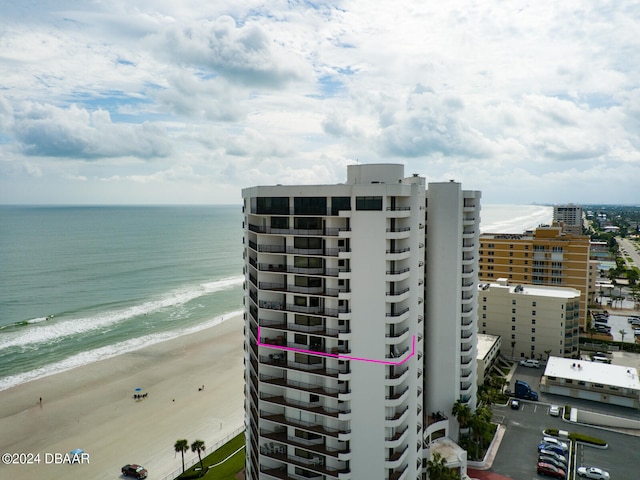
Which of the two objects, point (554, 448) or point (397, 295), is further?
point (554, 448)

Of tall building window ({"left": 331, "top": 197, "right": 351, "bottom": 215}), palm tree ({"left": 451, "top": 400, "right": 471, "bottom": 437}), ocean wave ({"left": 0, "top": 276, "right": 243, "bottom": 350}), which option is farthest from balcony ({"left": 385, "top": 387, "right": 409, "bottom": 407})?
ocean wave ({"left": 0, "top": 276, "right": 243, "bottom": 350})

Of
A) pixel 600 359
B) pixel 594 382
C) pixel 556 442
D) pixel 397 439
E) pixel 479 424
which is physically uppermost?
pixel 397 439

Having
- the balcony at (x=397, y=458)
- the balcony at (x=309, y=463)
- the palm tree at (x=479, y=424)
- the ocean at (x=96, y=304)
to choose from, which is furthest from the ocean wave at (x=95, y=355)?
the palm tree at (x=479, y=424)

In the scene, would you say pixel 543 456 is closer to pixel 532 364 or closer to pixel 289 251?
pixel 532 364

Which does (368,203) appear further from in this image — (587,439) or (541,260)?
(541,260)

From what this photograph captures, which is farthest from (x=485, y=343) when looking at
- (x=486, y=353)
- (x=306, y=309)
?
(x=306, y=309)

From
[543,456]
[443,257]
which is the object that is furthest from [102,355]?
[543,456]
